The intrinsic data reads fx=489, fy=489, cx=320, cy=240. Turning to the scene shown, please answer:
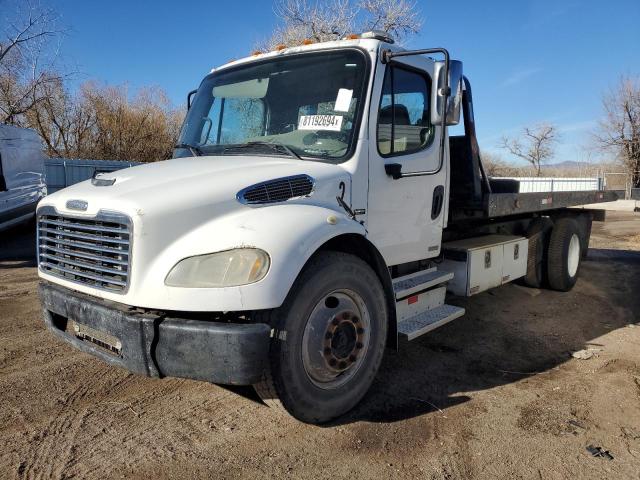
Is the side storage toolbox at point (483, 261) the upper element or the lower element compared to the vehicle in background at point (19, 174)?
lower

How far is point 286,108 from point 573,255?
5.60 metres

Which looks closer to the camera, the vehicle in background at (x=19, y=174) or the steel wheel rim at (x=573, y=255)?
the steel wheel rim at (x=573, y=255)

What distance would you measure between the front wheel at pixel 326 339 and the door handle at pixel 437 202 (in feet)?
3.88

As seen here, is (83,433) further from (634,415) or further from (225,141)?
(634,415)

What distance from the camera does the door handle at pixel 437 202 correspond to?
431 centimetres

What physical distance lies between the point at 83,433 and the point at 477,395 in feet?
9.09

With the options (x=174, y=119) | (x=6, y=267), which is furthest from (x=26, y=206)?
(x=174, y=119)

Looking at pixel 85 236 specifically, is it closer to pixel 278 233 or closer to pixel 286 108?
pixel 278 233

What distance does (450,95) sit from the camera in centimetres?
371

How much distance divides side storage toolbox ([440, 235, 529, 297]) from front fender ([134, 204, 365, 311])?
2.55 meters

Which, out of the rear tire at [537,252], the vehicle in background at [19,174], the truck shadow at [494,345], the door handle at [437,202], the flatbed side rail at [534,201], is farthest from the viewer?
the vehicle in background at [19,174]

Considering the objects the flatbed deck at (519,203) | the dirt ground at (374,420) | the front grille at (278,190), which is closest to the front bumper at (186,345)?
the dirt ground at (374,420)

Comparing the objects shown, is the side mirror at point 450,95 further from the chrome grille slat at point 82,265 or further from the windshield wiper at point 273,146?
the chrome grille slat at point 82,265

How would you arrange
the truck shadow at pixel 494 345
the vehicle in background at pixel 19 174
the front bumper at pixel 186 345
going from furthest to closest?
1. the vehicle in background at pixel 19 174
2. the truck shadow at pixel 494 345
3. the front bumper at pixel 186 345
